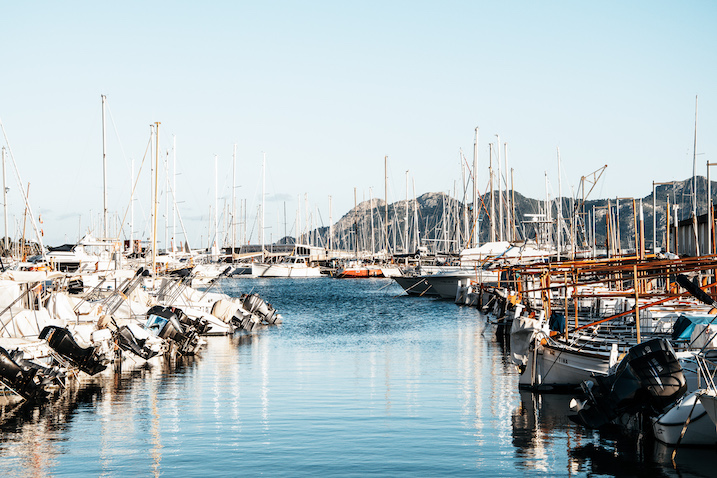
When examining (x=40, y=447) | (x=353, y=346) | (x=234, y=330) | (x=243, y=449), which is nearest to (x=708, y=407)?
(x=243, y=449)

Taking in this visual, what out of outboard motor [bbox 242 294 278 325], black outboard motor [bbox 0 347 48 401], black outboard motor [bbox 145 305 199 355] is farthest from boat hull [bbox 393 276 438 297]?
black outboard motor [bbox 0 347 48 401]

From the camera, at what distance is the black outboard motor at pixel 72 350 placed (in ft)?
97.0

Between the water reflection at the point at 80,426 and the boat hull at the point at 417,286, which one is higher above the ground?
the boat hull at the point at 417,286

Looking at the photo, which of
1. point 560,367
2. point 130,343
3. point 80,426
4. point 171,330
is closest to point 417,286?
point 171,330

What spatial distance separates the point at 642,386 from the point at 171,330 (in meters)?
24.8

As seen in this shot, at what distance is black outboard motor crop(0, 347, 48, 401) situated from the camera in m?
25.5

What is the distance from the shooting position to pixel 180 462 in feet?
61.9

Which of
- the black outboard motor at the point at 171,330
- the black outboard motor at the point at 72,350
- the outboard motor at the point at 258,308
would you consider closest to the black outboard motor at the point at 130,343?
the black outboard motor at the point at 171,330

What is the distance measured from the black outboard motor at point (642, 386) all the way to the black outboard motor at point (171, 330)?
23.3m

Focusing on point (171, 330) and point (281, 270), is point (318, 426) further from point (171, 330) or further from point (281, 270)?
point (281, 270)

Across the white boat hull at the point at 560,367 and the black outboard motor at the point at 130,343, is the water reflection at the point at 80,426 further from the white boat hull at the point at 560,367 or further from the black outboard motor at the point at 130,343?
the white boat hull at the point at 560,367

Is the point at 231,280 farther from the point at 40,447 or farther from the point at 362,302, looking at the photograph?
the point at 40,447

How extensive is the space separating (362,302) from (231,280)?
6221 cm

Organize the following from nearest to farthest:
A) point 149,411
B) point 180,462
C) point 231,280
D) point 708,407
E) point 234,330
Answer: point 708,407, point 180,462, point 149,411, point 234,330, point 231,280
